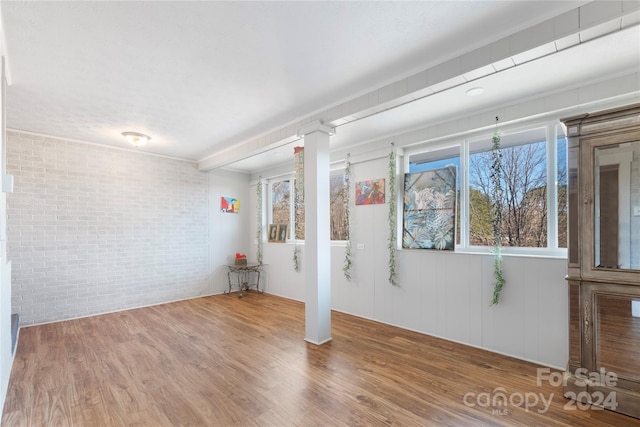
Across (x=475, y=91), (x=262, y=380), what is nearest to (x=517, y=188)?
(x=475, y=91)

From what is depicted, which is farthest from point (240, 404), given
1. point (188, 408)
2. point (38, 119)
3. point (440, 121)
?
point (38, 119)

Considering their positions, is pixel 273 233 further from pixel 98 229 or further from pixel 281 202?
pixel 98 229

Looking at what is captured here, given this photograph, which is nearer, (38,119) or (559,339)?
(559,339)

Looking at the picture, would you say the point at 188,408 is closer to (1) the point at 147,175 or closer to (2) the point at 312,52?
(2) the point at 312,52

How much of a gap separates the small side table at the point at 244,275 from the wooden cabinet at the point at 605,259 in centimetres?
555

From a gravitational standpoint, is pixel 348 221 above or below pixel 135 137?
below

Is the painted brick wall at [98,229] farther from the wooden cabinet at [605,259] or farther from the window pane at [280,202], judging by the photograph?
A: the wooden cabinet at [605,259]

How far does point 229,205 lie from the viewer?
703 centimetres

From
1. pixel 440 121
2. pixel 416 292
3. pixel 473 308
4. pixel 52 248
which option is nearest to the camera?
pixel 473 308

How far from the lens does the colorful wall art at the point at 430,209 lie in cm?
394

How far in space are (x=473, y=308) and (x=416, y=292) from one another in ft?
2.45

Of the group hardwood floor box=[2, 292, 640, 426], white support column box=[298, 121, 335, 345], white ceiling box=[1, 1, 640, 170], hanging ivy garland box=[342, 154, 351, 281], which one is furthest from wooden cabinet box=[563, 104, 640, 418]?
hanging ivy garland box=[342, 154, 351, 281]

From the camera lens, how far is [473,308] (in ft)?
11.9

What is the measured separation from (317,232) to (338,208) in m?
1.79
